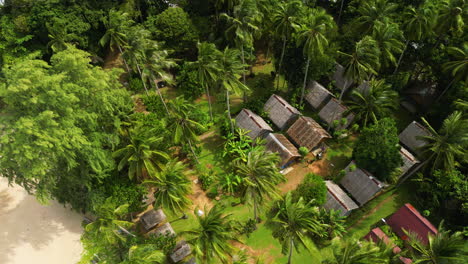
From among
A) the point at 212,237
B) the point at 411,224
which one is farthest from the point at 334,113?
the point at 212,237

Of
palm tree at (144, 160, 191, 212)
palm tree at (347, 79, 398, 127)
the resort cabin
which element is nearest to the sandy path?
palm tree at (144, 160, 191, 212)

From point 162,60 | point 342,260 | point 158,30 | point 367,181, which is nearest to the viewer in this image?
point 342,260

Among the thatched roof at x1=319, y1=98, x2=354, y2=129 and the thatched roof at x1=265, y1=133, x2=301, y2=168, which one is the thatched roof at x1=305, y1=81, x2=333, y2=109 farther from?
the thatched roof at x1=265, y1=133, x2=301, y2=168

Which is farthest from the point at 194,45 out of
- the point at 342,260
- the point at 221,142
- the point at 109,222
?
the point at 342,260

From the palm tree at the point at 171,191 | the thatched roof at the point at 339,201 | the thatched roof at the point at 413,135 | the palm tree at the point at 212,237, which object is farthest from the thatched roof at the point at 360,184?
the palm tree at the point at 171,191

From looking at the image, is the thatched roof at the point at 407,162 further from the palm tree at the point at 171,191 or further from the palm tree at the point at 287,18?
the palm tree at the point at 171,191

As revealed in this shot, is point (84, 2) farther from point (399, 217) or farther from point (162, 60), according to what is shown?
point (399, 217)

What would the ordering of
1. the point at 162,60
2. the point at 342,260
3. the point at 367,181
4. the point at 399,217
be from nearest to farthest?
the point at 342,260 < the point at 399,217 < the point at 367,181 < the point at 162,60

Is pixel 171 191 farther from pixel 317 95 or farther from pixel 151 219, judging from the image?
pixel 317 95

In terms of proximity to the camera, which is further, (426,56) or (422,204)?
(426,56)
